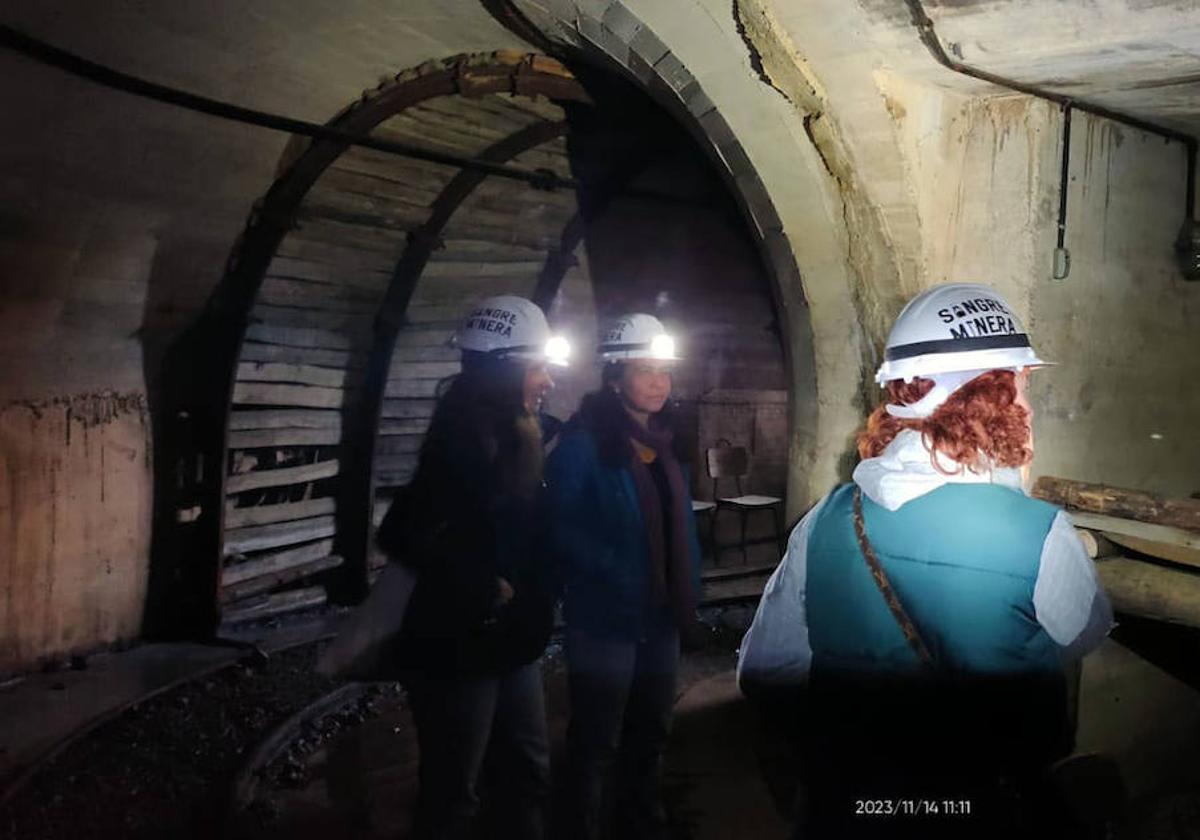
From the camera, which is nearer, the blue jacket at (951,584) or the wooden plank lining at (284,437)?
the blue jacket at (951,584)

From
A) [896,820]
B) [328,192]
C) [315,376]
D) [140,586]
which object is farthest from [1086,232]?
[140,586]

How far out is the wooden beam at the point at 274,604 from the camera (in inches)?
258

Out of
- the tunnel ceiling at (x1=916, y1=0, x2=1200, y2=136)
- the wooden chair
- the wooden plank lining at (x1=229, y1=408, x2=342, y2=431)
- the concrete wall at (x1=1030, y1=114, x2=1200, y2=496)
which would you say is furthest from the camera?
the wooden chair

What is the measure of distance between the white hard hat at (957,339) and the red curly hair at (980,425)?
0.12 feet

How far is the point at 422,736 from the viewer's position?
10.5ft

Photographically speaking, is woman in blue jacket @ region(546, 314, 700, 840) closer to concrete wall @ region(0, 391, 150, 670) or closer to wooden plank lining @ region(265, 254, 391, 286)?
wooden plank lining @ region(265, 254, 391, 286)

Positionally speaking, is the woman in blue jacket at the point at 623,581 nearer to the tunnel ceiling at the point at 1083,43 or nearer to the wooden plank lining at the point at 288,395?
the tunnel ceiling at the point at 1083,43

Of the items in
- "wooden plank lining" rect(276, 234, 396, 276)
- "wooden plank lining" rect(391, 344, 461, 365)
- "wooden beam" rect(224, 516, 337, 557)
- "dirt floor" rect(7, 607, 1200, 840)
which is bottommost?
"dirt floor" rect(7, 607, 1200, 840)

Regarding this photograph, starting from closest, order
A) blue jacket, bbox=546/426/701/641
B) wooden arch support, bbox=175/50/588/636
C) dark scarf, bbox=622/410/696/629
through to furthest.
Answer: blue jacket, bbox=546/426/701/641, dark scarf, bbox=622/410/696/629, wooden arch support, bbox=175/50/588/636

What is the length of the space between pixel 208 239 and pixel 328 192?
88 centimetres

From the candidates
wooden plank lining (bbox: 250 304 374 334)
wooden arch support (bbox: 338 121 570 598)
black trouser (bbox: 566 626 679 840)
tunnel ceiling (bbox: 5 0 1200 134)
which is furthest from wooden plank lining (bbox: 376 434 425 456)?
black trouser (bbox: 566 626 679 840)

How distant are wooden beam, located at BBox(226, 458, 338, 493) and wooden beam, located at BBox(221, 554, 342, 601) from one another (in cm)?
65

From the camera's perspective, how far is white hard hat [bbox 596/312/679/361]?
423 centimetres
